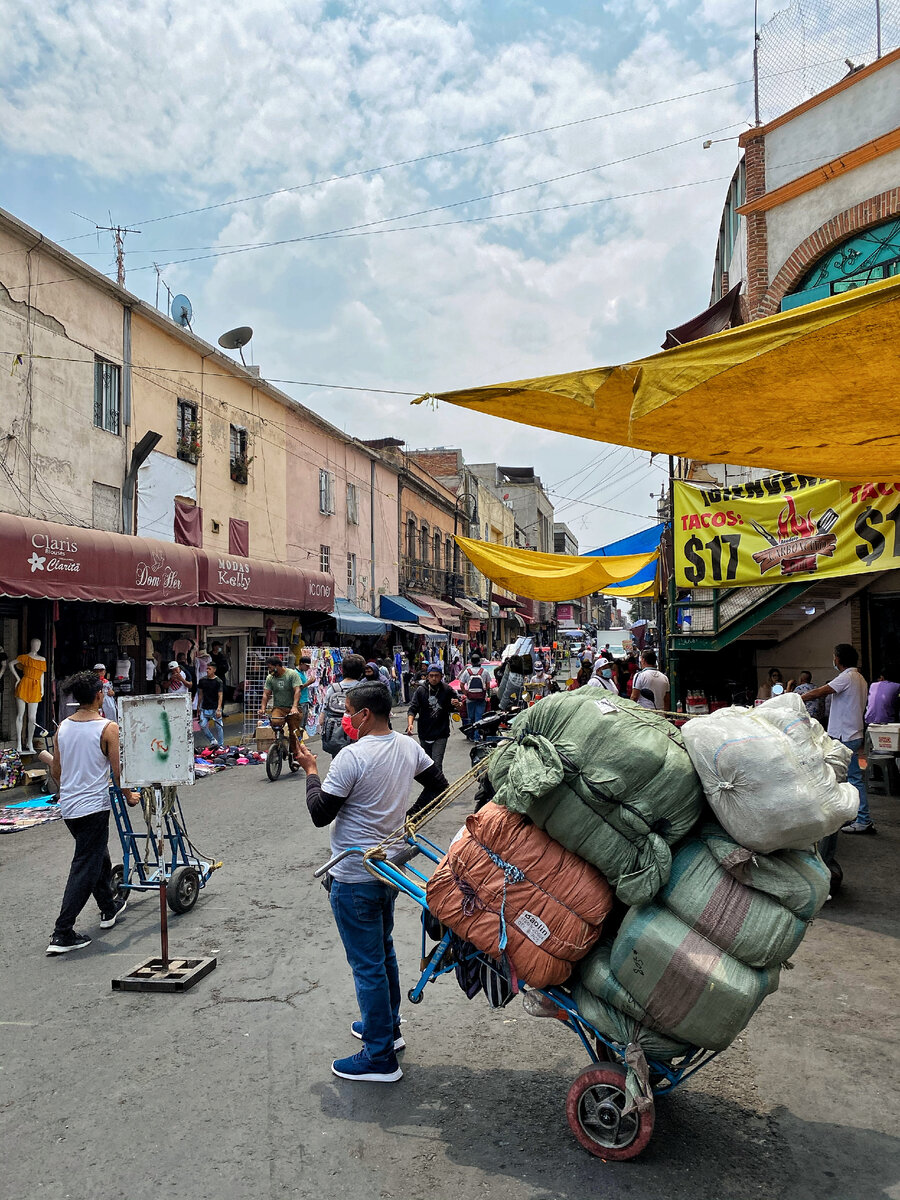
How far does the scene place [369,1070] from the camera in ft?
11.7

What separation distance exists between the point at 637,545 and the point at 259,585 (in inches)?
330

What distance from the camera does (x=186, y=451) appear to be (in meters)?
17.7

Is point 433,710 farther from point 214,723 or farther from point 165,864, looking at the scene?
point 214,723

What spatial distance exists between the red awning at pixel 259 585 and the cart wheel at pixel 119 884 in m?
10.6

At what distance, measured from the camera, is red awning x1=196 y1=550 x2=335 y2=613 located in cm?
1648

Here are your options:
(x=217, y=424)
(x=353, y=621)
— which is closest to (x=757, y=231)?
(x=217, y=424)

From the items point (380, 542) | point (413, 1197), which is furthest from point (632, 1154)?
point (380, 542)

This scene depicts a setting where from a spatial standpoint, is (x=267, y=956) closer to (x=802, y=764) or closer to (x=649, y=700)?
(x=802, y=764)

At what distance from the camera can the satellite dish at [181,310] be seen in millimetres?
18375

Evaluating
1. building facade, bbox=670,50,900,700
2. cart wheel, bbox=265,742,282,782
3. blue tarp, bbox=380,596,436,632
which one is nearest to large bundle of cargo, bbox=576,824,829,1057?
building facade, bbox=670,50,900,700

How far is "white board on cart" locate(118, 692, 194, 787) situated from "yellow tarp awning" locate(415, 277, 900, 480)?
2.67 m

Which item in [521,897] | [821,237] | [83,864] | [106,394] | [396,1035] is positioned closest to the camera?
[521,897]

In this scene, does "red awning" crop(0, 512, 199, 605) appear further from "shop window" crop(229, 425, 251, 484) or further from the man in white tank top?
the man in white tank top

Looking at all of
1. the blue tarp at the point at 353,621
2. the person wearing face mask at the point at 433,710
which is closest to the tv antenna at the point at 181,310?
the blue tarp at the point at 353,621
